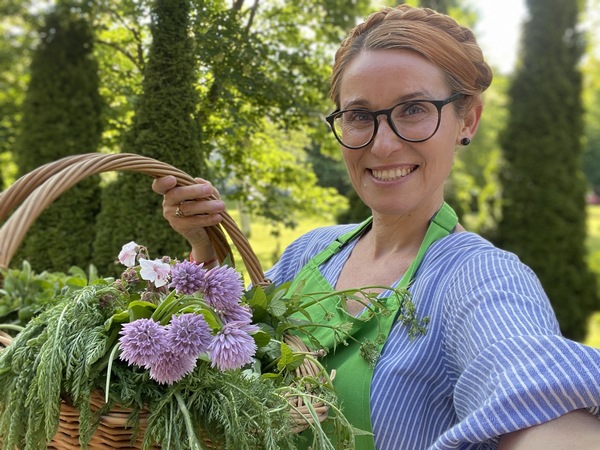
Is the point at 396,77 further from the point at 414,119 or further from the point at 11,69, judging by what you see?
the point at 11,69

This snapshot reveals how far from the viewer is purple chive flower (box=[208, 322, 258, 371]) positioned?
2.71 feet

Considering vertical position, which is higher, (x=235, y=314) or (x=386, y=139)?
(x=386, y=139)

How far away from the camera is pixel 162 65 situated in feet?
5.81

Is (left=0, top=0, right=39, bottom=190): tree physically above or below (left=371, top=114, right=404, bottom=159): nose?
above

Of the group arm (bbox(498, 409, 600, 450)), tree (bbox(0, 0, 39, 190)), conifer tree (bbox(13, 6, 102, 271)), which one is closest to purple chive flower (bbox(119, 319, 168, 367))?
arm (bbox(498, 409, 600, 450))

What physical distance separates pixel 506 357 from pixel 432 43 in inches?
27.5

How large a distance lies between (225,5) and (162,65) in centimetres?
28

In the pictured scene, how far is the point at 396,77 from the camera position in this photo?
1168 millimetres

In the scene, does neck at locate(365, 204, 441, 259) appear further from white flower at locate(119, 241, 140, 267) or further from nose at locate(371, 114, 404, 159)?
white flower at locate(119, 241, 140, 267)

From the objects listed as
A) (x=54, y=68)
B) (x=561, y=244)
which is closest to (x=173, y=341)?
(x=54, y=68)

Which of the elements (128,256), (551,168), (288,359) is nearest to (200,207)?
(128,256)

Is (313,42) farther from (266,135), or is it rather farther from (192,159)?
(192,159)

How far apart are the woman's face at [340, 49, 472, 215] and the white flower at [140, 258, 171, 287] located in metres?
0.53

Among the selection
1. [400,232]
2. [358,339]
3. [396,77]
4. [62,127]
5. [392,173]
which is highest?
[396,77]
